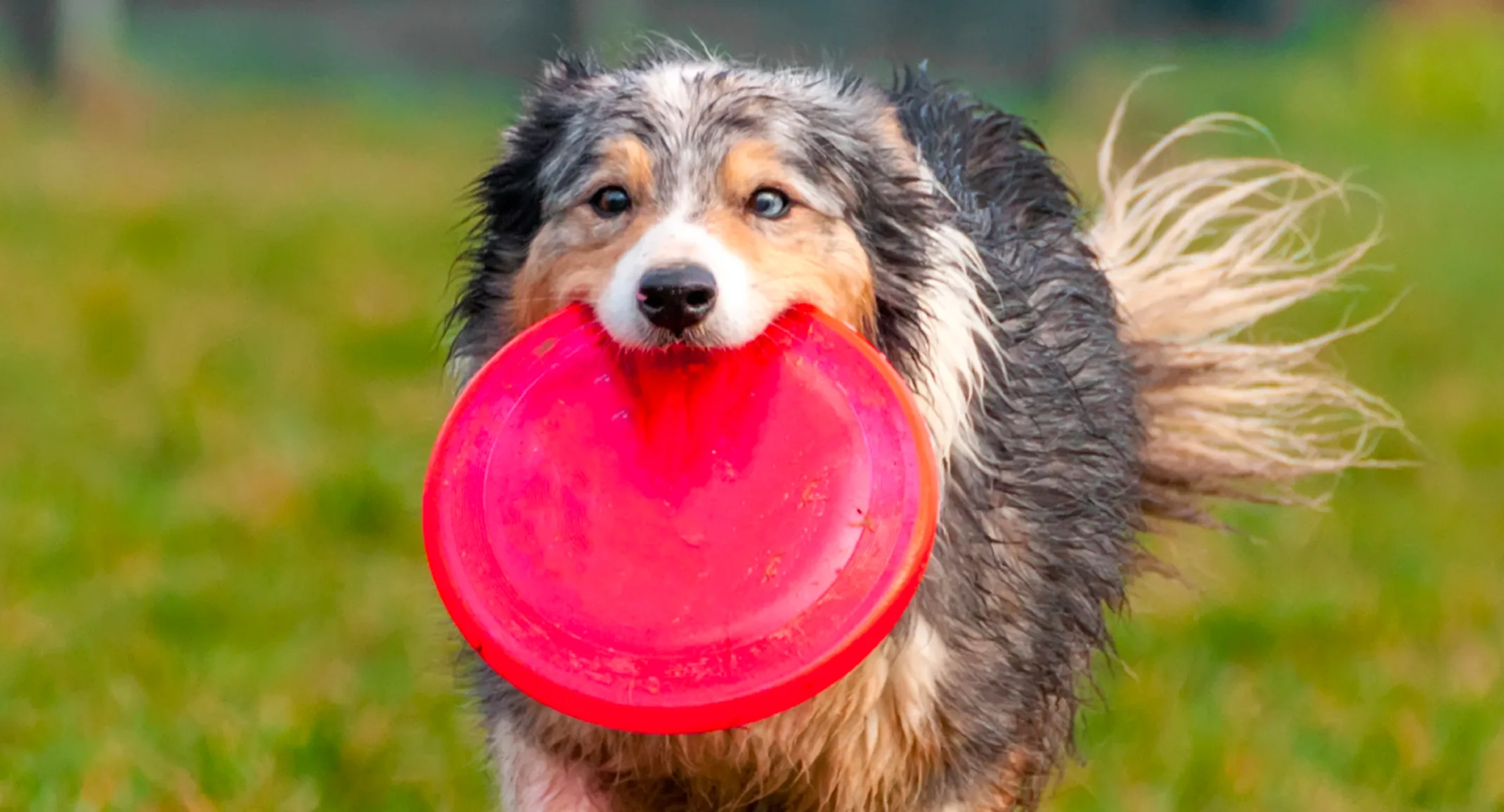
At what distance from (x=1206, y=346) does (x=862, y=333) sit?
4.56 ft

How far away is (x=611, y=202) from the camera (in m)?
3.50

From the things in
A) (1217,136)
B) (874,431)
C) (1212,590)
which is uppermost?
(874,431)

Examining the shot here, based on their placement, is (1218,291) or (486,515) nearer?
(486,515)

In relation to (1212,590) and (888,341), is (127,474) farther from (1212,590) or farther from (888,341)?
(888,341)

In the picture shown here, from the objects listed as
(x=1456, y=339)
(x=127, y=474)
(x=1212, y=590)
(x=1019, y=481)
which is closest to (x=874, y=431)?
(x=1019, y=481)

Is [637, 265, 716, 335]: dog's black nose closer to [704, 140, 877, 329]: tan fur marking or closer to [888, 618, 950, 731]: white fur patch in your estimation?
[704, 140, 877, 329]: tan fur marking

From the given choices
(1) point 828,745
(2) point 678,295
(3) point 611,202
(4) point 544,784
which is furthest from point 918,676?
(3) point 611,202

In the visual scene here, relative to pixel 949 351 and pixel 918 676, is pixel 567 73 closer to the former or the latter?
pixel 949 351

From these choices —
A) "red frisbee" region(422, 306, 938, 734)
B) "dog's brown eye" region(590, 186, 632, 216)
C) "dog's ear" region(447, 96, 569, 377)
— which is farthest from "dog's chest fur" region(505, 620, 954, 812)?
"dog's brown eye" region(590, 186, 632, 216)

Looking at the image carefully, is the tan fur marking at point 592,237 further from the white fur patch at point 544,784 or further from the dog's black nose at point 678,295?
the white fur patch at point 544,784

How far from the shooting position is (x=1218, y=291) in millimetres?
4852

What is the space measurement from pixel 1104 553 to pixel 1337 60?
518 inches

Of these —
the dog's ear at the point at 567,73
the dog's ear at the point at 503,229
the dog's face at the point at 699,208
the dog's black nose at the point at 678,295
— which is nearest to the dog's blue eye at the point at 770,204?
the dog's face at the point at 699,208

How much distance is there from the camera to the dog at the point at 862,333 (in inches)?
135
